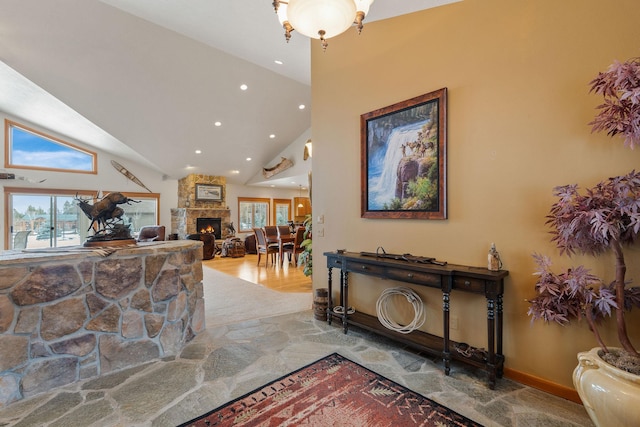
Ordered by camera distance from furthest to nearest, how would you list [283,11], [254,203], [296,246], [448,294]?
1. [254,203]
2. [296,246]
3. [448,294]
4. [283,11]

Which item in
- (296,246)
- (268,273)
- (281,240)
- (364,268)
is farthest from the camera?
(281,240)

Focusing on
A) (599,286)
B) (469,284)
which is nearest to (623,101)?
(599,286)

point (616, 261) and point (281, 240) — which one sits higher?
point (616, 261)

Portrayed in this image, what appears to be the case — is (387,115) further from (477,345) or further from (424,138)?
(477,345)

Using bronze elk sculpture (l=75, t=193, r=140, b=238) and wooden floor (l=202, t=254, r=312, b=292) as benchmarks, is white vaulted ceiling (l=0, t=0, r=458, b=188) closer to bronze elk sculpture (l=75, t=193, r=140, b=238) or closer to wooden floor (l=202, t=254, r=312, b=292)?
bronze elk sculpture (l=75, t=193, r=140, b=238)

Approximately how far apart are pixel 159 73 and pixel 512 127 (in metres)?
5.74

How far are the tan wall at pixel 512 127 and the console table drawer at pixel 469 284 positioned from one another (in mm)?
250

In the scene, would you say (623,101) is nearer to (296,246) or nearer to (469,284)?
(469,284)

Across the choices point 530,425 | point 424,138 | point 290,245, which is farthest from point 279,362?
point 290,245

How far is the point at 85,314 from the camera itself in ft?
7.40

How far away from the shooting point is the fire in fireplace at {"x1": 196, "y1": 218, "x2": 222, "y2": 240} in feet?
31.8

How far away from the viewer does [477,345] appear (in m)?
2.34

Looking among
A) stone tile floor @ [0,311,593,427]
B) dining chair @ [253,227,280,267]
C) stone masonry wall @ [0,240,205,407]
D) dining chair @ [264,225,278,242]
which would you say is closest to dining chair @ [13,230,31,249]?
dining chair @ [253,227,280,267]

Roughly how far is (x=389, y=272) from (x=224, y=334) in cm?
188
